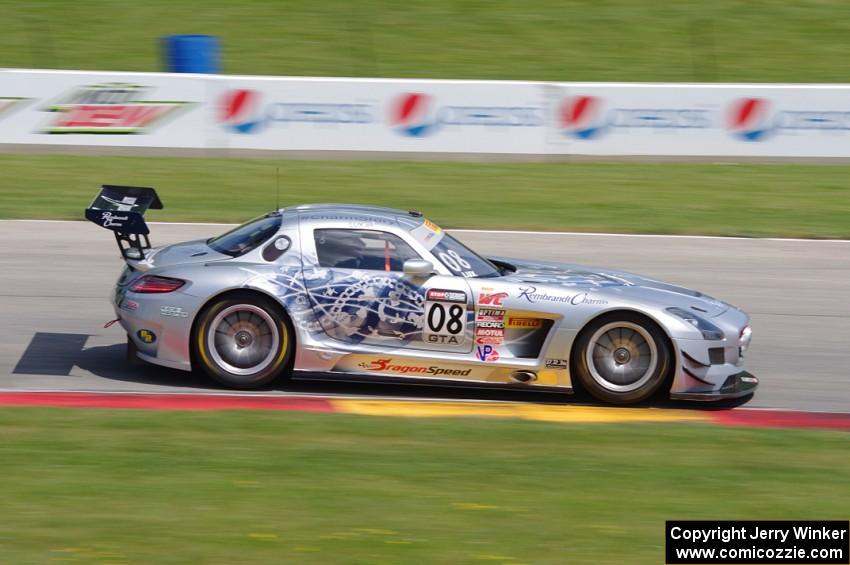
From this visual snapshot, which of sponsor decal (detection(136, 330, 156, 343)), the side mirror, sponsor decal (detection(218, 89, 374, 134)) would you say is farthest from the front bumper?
sponsor decal (detection(218, 89, 374, 134))

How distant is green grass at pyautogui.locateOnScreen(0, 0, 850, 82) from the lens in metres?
23.9

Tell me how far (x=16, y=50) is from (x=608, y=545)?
22.2 meters

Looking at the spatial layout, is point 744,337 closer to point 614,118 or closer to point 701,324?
point 701,324

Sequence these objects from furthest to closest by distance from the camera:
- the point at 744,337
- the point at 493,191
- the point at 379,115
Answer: the point at 379,115 → the point at 493,191 → the point at 744,337

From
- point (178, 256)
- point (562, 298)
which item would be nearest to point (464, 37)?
point (178, 256)

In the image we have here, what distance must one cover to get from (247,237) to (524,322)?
2180mm

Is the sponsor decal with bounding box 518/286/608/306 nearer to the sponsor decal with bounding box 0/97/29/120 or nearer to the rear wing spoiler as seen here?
the rear wing spoiler

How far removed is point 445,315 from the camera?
324 inches

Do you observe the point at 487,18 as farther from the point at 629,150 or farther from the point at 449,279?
the point at 449,279

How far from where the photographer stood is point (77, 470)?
20.5 feet

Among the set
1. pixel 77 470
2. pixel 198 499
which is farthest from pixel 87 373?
pixel 198 499

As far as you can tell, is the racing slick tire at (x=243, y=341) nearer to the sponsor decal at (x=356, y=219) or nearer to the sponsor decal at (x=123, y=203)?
the sponsor decal at (x=356, y=219)

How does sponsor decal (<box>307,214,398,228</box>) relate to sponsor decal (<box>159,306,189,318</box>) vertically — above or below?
above

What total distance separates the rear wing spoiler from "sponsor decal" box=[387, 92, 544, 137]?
354 inches
